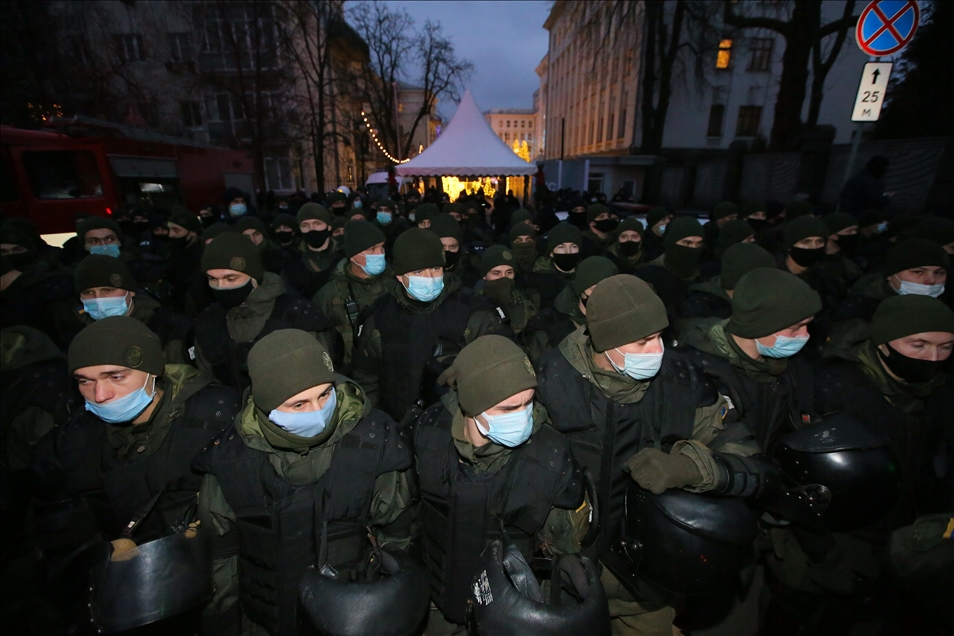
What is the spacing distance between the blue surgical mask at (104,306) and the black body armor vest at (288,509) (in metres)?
2.21

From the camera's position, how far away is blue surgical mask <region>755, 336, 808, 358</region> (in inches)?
101

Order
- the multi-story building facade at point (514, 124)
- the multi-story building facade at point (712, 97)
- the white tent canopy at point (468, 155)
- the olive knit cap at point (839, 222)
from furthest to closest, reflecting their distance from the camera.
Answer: the multi-story building facade at point (514, 124), the multi-story building facade at point (712, 97), the white tent canopy at point (468, 155), the olive knit cap at point (839, 222)

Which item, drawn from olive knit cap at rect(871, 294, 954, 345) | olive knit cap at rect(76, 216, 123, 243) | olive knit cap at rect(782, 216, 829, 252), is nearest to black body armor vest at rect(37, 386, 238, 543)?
olive knit cap at rect(871, 294, 954, 345)

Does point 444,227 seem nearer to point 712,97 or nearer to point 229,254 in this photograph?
point 229,254

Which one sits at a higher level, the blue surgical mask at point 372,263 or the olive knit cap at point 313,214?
the olive knit cap at point 313,214

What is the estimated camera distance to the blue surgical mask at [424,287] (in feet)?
12.0

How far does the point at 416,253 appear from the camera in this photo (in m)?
3.69

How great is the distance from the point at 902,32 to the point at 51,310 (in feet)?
33.6

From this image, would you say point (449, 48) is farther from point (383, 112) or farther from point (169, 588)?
point (169, 588)

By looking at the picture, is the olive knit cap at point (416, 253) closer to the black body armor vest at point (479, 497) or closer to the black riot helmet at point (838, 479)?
the black body armor vest at point (479, 497)

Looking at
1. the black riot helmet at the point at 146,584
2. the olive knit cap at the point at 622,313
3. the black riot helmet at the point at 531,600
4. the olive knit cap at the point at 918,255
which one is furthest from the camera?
the olive knit cap at the point at 918,255

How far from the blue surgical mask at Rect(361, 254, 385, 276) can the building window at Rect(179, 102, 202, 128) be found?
3106 cm

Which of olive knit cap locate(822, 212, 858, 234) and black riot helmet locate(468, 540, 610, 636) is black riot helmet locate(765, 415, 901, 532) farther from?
olive knit cap locate(822, 212, 858, 234)

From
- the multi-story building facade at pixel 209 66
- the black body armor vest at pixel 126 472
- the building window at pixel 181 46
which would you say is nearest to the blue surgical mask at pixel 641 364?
the black body armor vest at pixel 126 472
